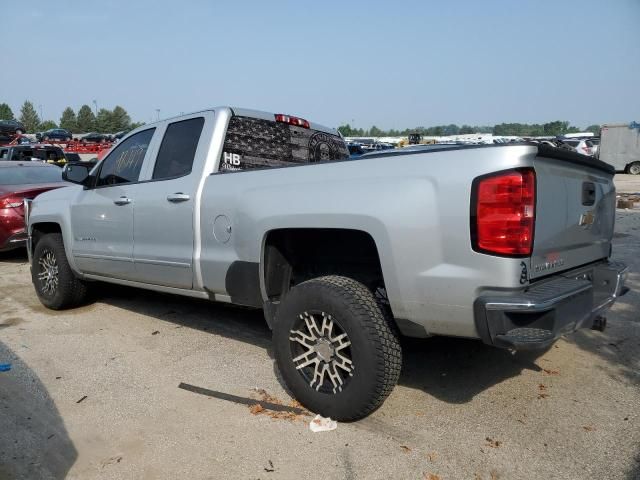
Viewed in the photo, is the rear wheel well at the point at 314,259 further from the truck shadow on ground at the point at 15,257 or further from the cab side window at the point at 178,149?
the truck shadow on ground at the point at 15,257

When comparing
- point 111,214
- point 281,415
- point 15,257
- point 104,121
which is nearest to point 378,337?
point 281,415

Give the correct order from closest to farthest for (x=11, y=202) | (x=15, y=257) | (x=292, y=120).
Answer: (x=292, y=120) → (x=11, y=202) → (x=15, y=257)

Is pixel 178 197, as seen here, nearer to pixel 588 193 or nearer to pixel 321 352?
pixel 321 352

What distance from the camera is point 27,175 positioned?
947 cm

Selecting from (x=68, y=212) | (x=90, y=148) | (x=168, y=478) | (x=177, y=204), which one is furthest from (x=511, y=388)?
(x=90, y=148)

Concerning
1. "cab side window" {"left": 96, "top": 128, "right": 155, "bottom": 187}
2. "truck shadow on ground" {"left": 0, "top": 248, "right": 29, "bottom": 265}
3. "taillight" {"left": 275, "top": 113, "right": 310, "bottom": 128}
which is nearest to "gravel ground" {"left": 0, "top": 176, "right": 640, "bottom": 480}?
"cab side window" {"left": 96, "top": 128, "right": 155, "bottom": 187}

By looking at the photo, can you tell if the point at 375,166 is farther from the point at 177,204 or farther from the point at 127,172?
the point at 127,172

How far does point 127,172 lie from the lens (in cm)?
502

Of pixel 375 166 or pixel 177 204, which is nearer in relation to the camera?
pixel 375 166

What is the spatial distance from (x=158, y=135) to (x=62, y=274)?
2047 mm

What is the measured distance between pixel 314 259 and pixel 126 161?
2310 millimetres

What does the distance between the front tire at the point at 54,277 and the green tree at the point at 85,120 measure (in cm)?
10615

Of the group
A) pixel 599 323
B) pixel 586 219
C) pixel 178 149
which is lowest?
pixel 599 323

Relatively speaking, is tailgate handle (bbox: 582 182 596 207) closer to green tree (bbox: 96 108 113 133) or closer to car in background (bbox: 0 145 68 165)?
car in background (bbox: 0 145 68 165)
